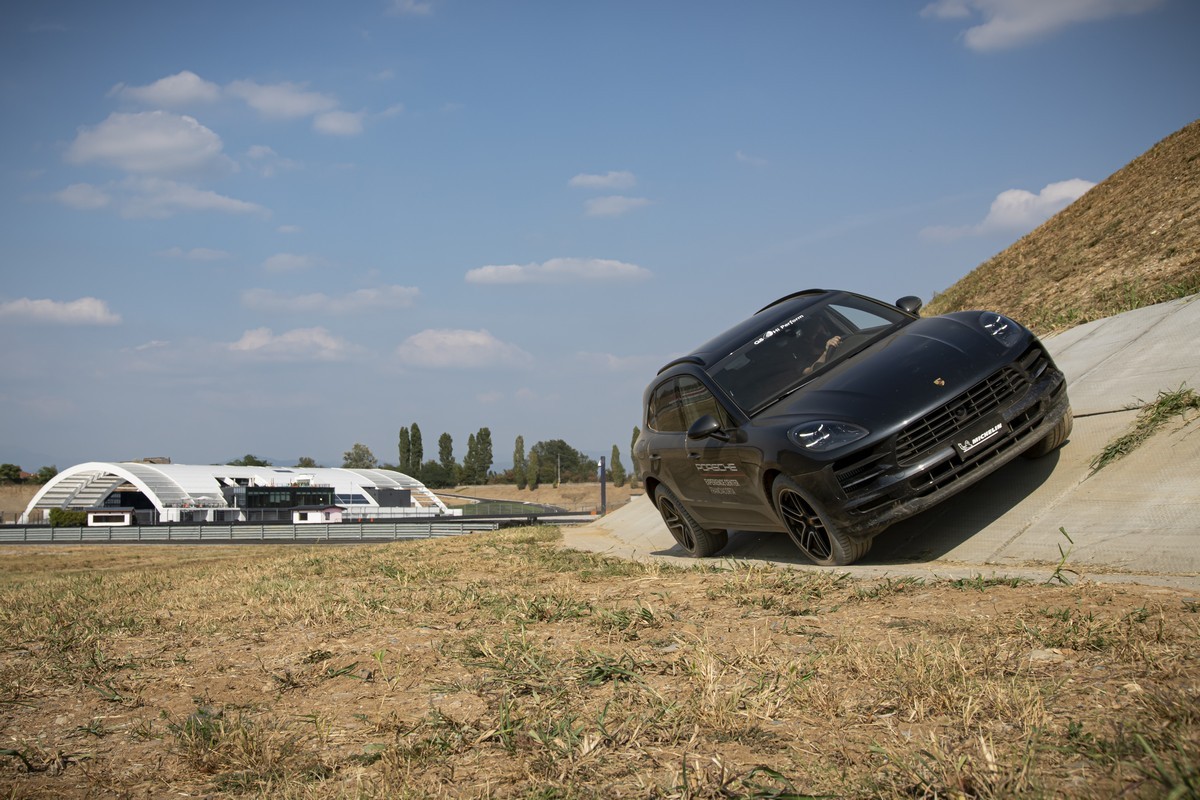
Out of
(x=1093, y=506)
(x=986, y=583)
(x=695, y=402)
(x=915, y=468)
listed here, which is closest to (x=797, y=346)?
(x=695, y=402)

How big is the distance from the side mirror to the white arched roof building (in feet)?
242

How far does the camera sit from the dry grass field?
2.65m

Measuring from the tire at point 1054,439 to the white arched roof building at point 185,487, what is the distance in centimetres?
7448

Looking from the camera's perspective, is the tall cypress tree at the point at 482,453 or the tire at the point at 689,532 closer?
the tire at the point at 689,532

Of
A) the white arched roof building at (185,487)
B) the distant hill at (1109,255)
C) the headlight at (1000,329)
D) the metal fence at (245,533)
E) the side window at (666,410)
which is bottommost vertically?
the metal fence at (245,533)

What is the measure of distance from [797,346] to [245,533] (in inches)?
1870

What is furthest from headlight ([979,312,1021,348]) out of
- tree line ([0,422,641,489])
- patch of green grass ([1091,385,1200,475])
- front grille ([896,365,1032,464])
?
tree line ([0,422,641,489])

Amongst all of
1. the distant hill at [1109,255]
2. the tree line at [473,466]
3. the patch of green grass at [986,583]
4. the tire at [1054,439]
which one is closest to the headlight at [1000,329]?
the tire at [1054,439]

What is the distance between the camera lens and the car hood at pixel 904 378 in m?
6.96

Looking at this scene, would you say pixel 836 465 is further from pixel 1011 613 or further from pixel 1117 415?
pixel 1117 415

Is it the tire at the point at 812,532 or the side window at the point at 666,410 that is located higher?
the side window at the point at 666,410

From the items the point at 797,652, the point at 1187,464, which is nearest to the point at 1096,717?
the point at 797,652

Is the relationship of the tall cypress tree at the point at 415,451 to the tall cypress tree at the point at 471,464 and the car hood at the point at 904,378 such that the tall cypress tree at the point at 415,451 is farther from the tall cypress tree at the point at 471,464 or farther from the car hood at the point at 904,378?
the car hood at the point at 904,378

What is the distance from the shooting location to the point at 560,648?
179 inches
